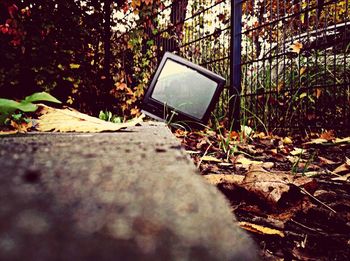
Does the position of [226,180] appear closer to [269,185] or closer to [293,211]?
[269,185]

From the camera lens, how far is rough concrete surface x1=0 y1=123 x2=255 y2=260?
0.17m

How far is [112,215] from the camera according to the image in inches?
8.5

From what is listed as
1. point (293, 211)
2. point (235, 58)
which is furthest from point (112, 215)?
point (235, 58)

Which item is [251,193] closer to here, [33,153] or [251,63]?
[33,153]

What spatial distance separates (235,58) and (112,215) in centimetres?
338

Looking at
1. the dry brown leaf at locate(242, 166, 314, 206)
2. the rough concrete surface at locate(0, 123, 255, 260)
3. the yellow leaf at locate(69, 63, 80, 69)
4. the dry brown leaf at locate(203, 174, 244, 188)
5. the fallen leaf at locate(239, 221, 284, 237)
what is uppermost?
the rough concrete surface at locate(0, 123, 255, 260)

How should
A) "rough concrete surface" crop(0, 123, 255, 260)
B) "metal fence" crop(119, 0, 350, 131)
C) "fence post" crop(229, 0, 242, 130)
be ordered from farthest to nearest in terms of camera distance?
"fence post" crop(229, 0, 242, 130), "metal fence" crop(119, 0, 350, 131), "rough concrete surface" crop(0, 123, 255, 260)

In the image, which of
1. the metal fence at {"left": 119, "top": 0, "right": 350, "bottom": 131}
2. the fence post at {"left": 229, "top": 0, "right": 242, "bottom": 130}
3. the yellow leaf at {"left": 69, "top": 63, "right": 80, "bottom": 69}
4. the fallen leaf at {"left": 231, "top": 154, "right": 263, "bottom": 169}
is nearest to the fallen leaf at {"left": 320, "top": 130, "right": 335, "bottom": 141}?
the metal fence at {"left": 119, "top": 0, "right": 350, "bottom": 131}

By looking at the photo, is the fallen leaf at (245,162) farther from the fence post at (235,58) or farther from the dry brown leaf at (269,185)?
the fence post at (235,58)

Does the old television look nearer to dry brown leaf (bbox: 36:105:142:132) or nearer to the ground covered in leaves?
the ground covered in leaves

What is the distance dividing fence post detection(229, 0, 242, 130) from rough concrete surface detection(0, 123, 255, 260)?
313cm

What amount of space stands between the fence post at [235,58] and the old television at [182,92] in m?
0.27

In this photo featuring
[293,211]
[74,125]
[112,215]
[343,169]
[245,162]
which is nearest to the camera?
[112,215]

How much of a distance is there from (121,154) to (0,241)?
27 cm
